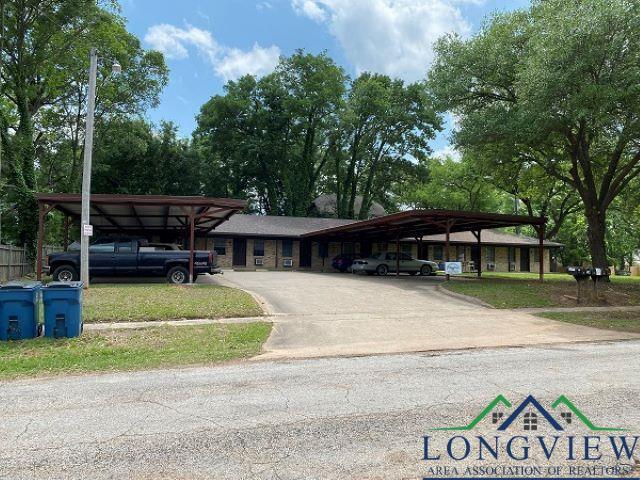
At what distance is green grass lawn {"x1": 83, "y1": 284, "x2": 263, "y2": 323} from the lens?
→ 37.4 feet

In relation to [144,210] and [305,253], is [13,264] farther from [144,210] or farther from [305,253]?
[305,253]

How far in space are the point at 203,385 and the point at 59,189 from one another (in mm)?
36186

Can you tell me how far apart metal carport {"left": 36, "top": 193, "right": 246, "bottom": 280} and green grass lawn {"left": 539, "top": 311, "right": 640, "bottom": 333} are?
466 inches

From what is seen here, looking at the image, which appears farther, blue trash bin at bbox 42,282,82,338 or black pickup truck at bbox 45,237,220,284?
black pickup truck at bbox 45,237,220,284

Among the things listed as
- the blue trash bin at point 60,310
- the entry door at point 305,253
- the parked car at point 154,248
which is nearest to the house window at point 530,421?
the blue trash bin at point 60,310

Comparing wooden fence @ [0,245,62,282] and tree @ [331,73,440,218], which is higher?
tree @ [331,73,440,218]

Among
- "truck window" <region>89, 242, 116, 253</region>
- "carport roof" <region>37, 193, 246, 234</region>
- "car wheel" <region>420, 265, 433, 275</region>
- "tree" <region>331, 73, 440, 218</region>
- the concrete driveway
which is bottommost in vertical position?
the concrete driveway

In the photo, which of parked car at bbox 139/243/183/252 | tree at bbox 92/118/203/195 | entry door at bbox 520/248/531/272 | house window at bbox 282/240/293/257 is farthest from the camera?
entry door at bbox 520/248/531/272

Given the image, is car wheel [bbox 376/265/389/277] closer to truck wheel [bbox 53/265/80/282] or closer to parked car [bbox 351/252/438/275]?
parked car [bbox 351/252/438/275]

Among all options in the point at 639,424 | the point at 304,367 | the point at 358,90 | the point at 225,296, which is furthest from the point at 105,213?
the point at 358,90

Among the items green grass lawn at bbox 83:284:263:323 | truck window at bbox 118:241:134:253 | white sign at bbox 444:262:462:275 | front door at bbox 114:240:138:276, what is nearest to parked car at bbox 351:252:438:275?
white sign at bbox 444:262:462:275

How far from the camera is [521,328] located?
37.2ft

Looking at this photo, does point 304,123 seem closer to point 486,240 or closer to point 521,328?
point 486,240

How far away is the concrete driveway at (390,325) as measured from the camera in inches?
355
